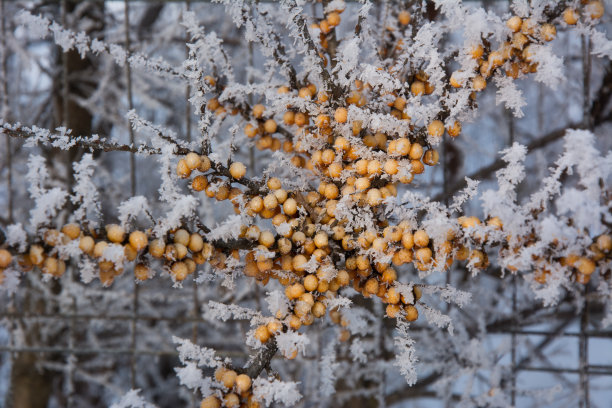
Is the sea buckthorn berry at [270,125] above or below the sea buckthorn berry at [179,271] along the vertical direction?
above

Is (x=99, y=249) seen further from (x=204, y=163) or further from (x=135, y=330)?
(x=135, y=330)

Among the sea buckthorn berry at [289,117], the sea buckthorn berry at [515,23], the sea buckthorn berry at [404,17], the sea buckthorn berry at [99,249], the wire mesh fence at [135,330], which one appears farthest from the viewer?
the wire mesh fence at [135,330]

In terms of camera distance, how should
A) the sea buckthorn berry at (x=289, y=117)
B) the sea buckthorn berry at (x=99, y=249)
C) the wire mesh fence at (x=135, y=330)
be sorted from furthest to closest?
the wire mesh fence at (x=135, y=330)
the sea buckthorn berry at (x=289, y=117)
the sea buckthorn berry at (x=99, y=249)

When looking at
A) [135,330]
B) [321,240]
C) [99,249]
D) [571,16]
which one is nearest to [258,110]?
[321,240]

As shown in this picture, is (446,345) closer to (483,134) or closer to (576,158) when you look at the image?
(576,158)

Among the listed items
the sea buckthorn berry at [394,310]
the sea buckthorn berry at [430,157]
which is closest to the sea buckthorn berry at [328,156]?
the sea buckthorn berry at [430,157]

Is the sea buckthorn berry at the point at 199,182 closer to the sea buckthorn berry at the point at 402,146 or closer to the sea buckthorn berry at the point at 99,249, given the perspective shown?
the sea buckthorn berry at the point at 99,249

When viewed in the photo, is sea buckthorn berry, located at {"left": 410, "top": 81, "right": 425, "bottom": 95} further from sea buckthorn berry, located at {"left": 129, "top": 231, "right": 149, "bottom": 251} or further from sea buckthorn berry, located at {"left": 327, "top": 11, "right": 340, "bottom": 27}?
sea buckthorn berry, located at {"left": 129, "top": 231, "right": 149, "bottom": 251}

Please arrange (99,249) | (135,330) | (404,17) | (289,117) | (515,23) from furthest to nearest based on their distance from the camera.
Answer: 1. (135,330)
2. (404,17)
3. (289,117)
4. (515,23)
5. (99,249)

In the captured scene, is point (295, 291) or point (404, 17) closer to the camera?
point (295, 291)
